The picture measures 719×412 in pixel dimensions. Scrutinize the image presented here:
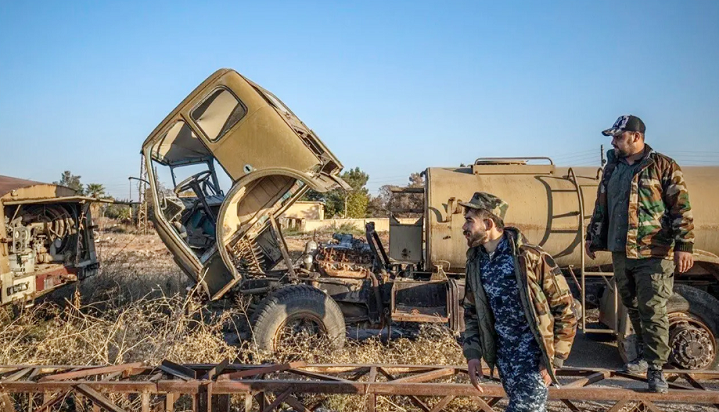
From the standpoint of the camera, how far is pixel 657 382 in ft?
13.8

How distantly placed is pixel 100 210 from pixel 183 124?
96.4ft

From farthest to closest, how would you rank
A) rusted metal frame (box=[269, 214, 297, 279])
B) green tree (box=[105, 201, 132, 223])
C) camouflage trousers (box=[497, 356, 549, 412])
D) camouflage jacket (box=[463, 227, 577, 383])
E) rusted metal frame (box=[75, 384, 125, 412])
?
green tree (box=[105, 201, 132, 223]) → rusted metal frame (box=[269, 214, 297, 279]) → rusted metal frame (box=[75, 384, 125, 412]) → camouflage trousers (box=[497, 356, 549, 412]) → camouflage jacket (box=[463, 227, 577, 383])

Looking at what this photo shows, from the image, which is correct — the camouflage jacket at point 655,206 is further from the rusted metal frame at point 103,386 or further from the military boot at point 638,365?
the rusted metal frame at point 103,386

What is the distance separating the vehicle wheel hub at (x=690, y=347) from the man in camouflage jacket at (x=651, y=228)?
2.05m

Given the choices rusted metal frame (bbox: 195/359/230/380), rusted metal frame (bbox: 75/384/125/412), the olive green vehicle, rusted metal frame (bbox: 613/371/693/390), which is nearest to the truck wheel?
the olive green vehicle

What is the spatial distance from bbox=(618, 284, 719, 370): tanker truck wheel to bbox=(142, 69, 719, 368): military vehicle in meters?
0.02

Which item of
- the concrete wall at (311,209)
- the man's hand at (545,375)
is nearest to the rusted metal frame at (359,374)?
the man's hand at (545,375)

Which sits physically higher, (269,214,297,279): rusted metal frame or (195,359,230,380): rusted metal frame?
(269,214,297,279): rusted metal frame

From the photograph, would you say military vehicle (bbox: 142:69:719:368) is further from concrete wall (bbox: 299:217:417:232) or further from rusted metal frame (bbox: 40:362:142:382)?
concrete wall (bbox: 299:217:417:232)

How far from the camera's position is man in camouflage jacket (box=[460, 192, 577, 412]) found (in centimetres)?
297

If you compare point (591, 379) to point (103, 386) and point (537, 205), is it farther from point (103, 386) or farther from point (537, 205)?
point (103, 386)

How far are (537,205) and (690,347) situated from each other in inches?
88.5

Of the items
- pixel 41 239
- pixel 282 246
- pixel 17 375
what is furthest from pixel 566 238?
pixel 41 239

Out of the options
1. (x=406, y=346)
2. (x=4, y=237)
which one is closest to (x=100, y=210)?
(x=4, y=237)
